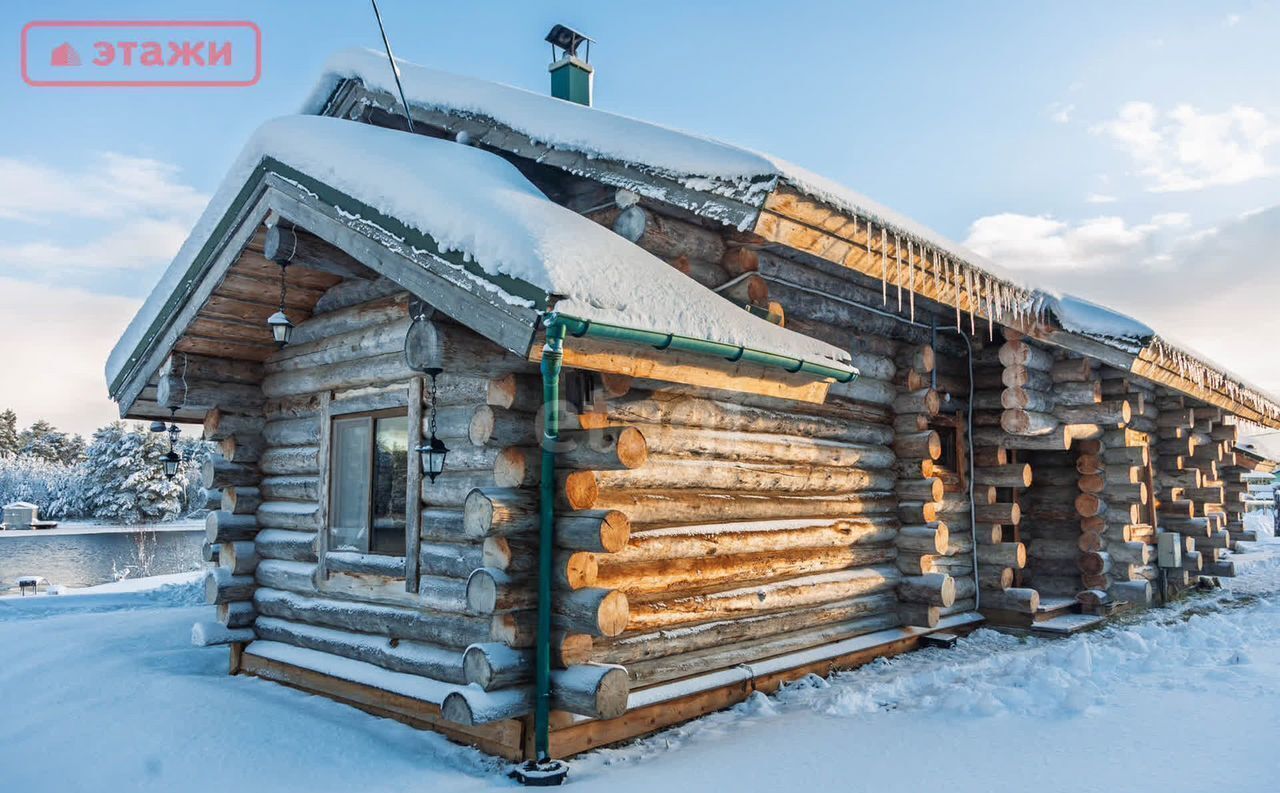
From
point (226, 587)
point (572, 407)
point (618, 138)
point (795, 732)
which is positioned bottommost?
point (795, 732)

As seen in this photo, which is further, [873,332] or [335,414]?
[873,332]

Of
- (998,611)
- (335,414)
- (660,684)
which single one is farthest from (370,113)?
(998,611)

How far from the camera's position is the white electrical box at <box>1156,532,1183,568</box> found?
11.8 m

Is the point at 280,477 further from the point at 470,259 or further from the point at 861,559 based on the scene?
the point at 861,559

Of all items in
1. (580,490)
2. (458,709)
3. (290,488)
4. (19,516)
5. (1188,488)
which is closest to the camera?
(458,709)

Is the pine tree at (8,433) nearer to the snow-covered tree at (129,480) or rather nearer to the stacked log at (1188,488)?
the snow-covered tree at (129,480)

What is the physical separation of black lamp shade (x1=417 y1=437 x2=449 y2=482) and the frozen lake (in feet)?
60.0

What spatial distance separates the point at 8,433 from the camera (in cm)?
8094

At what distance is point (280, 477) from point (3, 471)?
218 feet

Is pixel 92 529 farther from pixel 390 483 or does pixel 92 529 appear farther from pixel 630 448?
pixel 630 448

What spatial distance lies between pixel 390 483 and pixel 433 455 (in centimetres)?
127

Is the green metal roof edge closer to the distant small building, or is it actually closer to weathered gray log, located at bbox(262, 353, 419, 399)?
weathered gray log, located at bbox(262, 353, 419, 399)

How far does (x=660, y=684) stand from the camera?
20.3 ft

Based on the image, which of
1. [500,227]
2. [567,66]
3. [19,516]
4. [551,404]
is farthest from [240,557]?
[19,516]
